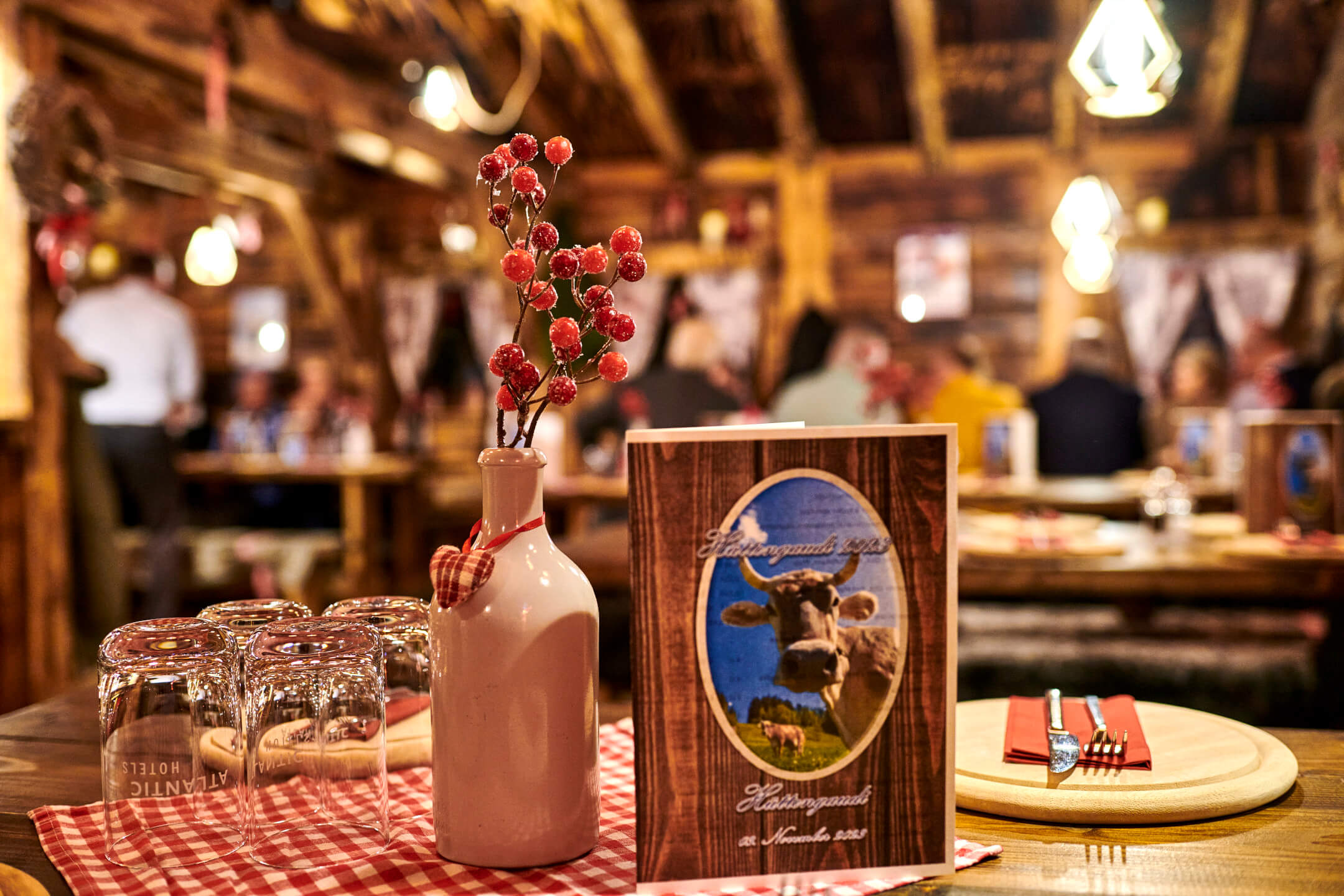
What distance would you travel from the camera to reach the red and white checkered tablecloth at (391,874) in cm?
70

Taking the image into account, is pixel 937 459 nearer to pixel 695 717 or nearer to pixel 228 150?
pixel 695 717

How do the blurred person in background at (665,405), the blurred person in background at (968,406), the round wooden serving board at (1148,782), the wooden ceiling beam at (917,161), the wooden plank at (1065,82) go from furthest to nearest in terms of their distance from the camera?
the wooden ceiling beam at (917,161), the wooden plank at (1065,82), the blurred person in background at (665,405), the blurred person in background at (968,406), the round wooden serving board at (1148,782)

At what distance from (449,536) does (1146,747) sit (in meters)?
6.08

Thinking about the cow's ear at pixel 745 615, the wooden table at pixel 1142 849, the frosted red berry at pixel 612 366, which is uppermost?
the frosted red berry at pixel 612 366

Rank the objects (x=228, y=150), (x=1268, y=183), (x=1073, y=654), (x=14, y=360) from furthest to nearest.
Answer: (x=1268, y=183) → (x=228, y=150) → (x=14, y=360) → (x=1073, y=654)

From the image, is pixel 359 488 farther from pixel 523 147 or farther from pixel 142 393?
pixel 523 147

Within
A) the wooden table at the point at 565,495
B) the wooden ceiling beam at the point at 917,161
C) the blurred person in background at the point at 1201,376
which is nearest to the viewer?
the wooden table at the point at 565,495

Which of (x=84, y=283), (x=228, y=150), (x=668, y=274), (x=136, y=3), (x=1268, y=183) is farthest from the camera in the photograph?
(x=84, y=283)

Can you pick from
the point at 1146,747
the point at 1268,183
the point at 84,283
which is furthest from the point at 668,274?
the point at 1146,747

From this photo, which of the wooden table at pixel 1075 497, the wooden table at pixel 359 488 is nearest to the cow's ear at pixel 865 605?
the wooden table at pixel 1075 497

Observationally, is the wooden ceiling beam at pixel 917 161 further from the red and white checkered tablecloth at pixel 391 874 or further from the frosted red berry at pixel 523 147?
the red and white checkered tablecloth at pixel 391 874

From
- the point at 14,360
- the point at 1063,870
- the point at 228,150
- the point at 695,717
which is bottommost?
the point at 1063,870

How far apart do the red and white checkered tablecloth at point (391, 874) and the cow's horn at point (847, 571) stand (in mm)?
178

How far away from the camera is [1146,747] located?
0.88 meters
